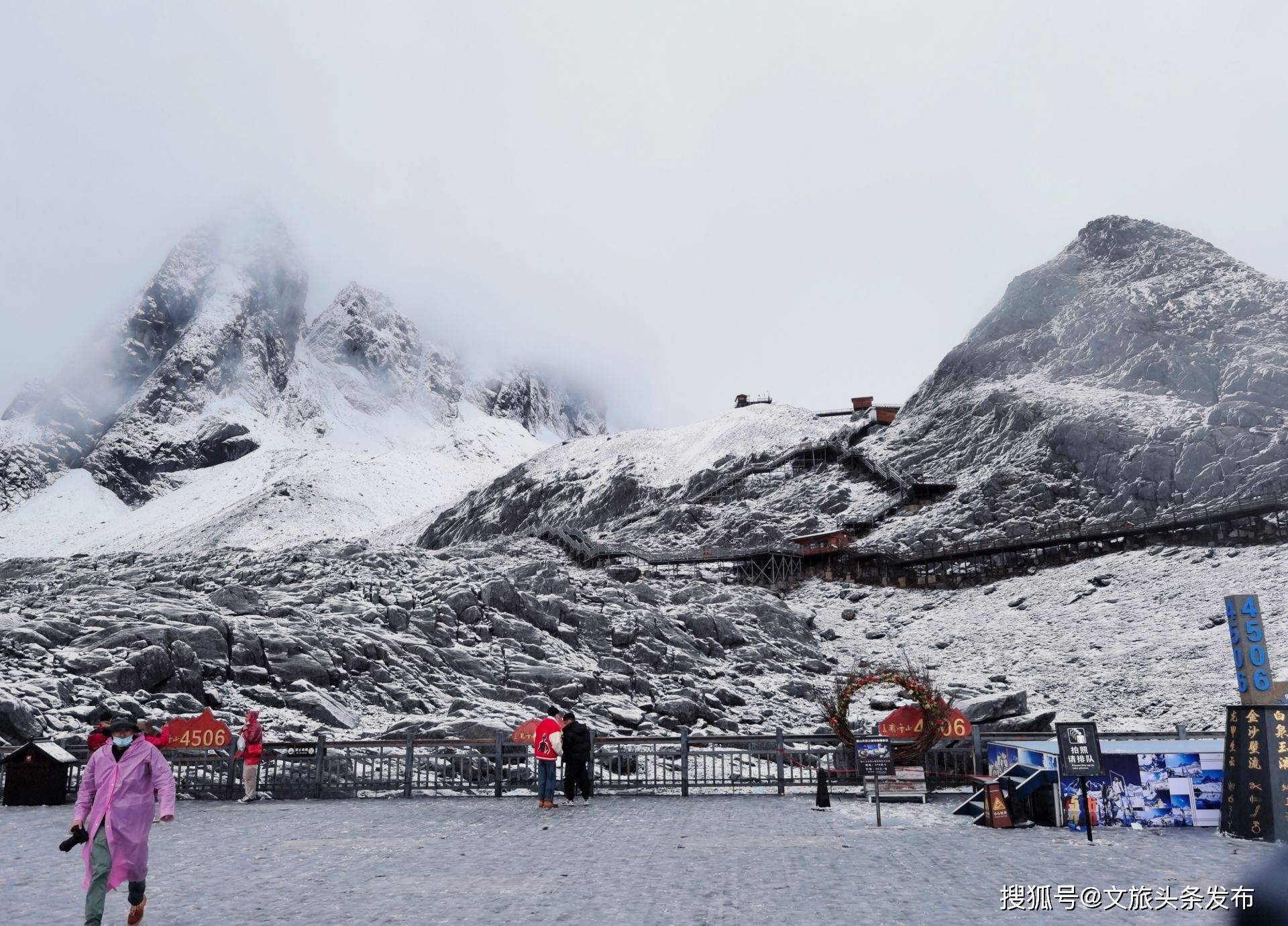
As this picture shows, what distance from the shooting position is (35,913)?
338 inches

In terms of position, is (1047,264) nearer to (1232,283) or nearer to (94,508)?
(1232,283)

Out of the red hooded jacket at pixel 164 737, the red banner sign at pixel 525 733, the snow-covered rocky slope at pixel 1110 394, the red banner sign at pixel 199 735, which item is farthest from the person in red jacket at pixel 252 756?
the snow-covered rocky slope at pixel 1110 394

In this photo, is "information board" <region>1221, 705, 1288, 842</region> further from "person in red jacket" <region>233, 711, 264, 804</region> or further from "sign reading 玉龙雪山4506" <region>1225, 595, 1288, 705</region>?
"person in red jacket" <region>233, 711, 264, 804</region>

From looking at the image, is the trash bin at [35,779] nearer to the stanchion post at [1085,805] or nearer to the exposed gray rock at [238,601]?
the exposed gray rock at [238,601]

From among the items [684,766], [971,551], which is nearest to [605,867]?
[684,766]

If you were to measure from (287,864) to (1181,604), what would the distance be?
141 feet

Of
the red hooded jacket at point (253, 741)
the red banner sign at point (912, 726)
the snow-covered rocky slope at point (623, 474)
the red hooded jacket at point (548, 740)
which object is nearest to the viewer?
the red hooded jacket at point (548, 740)

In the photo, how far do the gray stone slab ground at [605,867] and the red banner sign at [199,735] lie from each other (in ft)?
9.21

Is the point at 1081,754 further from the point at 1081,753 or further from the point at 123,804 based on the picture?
the point at 123,804

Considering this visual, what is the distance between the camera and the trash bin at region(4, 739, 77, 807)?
58.7ft

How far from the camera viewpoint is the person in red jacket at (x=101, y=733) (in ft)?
29.8

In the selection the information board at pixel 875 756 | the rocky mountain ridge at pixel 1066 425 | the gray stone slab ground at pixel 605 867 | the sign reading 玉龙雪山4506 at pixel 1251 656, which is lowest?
the gray stone slab ground at pixel 605 867

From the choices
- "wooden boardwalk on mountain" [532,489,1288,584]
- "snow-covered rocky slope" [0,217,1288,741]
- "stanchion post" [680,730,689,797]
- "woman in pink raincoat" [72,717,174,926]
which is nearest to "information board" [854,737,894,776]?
"stanchion post" [680,730,689,797]

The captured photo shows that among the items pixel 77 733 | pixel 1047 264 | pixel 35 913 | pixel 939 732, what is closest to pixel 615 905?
pixel 35 913
